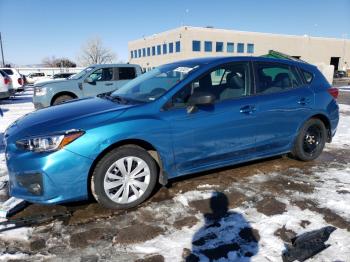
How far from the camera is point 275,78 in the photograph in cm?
477

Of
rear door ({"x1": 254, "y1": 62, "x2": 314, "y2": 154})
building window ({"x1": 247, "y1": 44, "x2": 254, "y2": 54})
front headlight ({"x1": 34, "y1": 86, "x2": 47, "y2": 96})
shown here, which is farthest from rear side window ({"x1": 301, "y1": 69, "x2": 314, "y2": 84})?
building window ({"x1": 247, "y1": 44, "x2": 254, "y2": 54})

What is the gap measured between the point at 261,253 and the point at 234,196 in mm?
1218

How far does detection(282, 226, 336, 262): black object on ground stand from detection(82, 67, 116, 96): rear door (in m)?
8.37

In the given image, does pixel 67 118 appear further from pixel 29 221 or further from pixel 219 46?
pixel 219 46

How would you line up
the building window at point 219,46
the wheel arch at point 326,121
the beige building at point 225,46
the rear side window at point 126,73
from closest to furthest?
the wheel arch at point 326,121
the rear side window at point 126,73
the beige building at point 225,46
the building window at point 219,46

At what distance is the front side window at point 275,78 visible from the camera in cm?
458

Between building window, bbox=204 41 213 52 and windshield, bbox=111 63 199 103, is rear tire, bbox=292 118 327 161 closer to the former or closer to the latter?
windshield, bbox=111 63 199 103

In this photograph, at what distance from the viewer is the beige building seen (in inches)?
1924

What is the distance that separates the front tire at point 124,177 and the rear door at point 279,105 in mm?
1677

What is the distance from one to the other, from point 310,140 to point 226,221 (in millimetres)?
2576

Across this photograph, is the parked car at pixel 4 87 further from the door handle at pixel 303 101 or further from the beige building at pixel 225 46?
the beige building at pixel 225 46

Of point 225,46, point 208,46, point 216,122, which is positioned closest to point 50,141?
point 216,122

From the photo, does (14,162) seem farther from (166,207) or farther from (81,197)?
(166,207)

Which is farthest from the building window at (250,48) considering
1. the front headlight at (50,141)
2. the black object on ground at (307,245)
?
the front headlight at (50,141)
